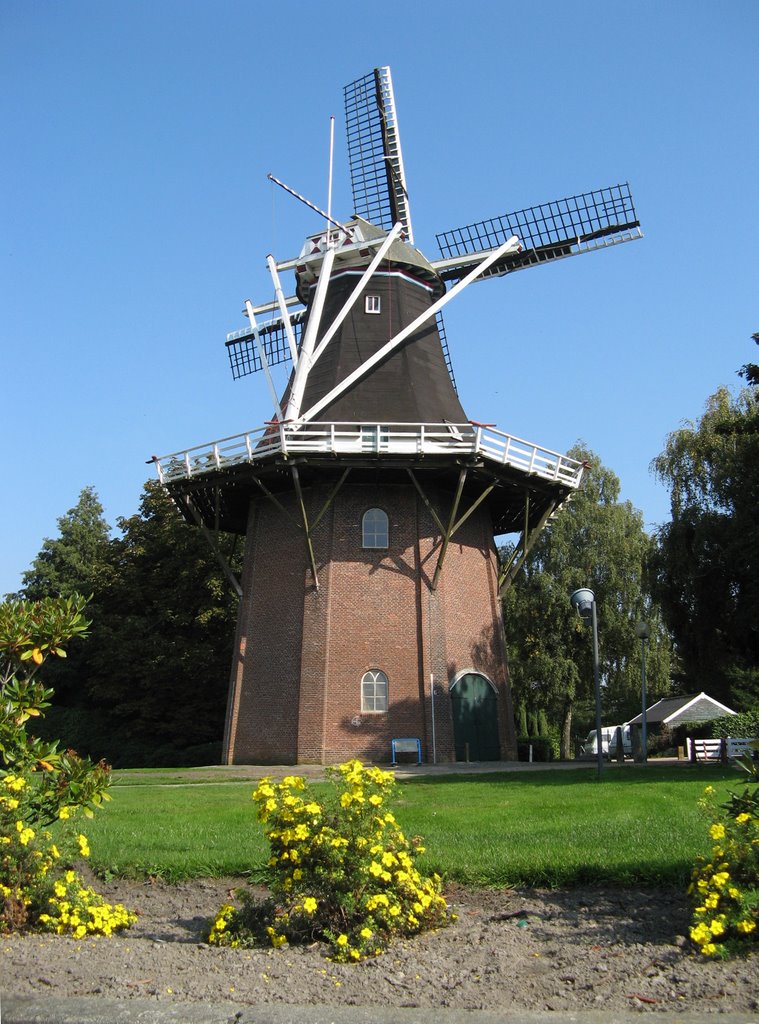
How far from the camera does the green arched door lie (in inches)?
871

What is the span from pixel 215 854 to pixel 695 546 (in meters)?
23.5

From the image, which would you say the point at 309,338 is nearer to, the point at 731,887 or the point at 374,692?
the point at 374,692

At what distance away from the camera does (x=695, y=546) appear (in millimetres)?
29109

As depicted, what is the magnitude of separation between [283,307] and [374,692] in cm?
1070

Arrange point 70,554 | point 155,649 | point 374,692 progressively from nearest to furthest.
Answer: point 374,692
point 155,649
point 70,554

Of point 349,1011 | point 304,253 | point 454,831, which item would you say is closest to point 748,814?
point 349,1011

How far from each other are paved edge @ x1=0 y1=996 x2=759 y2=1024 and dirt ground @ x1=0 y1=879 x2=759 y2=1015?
24 cm

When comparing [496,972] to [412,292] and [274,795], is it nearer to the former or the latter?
[274,795]

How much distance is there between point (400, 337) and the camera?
78.8ft

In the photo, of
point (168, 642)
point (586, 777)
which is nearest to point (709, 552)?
point (586, 777)

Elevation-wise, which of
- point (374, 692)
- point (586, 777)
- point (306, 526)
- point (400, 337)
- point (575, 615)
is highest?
point (400, 337)

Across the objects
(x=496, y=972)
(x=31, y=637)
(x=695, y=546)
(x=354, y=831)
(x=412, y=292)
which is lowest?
(x=496, y=972)

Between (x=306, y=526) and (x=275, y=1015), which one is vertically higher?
(x=306, y=526)

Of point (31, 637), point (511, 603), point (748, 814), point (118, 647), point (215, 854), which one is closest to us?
A: point (748, 814)
